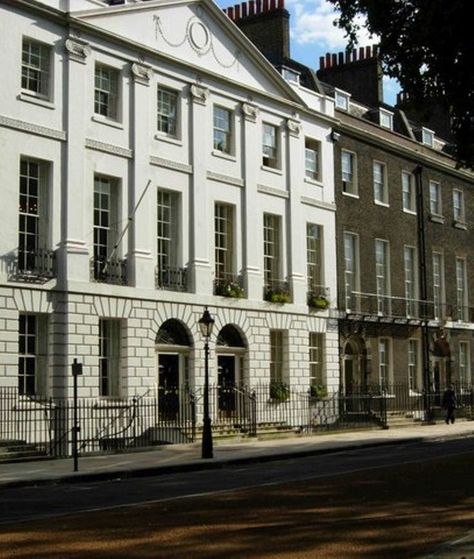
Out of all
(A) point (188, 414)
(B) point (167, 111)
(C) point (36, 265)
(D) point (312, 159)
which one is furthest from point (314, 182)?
(C) point (36, 265)

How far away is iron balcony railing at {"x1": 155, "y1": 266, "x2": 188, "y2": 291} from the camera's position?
2925 cm

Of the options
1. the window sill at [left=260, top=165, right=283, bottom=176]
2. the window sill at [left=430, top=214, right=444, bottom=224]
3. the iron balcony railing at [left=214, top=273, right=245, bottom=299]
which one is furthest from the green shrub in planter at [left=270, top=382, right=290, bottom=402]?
the window sill at [left=430, top=214, right=444, bottom=224]

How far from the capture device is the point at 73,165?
26.9 meters

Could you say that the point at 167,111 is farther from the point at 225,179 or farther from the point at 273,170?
the point at 273,170

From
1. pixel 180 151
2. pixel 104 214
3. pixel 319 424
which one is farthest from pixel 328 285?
pixel 104 214

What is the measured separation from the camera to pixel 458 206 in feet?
157

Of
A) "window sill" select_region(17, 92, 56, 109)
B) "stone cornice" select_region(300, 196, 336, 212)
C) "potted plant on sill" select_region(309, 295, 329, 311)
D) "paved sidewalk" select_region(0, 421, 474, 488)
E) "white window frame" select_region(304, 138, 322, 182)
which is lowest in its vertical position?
"paved sidewalk" select_region(0, 421, 474, 488)

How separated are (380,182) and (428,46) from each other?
26800 millimetres

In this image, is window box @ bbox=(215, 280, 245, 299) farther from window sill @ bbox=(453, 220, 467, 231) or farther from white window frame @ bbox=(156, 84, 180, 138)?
window sill @ bbox=(453, 220, 467, 231)

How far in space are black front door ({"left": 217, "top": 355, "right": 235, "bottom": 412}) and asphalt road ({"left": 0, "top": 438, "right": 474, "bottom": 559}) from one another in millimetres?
10712

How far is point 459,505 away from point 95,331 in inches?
603

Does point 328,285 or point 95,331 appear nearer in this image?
point 95,331

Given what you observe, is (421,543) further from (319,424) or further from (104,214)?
(319,424)

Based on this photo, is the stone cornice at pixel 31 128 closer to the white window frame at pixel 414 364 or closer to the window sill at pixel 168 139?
the window sill at pixel 168 139
